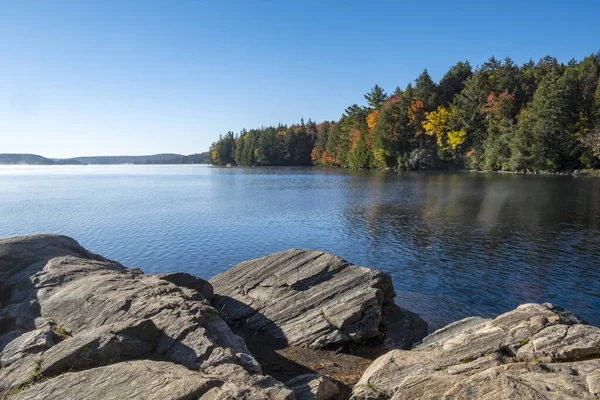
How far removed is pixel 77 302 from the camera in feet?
42.1

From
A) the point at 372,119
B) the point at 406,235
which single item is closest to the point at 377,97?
the point at 372,119

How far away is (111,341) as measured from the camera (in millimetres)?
9578

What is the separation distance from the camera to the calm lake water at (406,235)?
860 inches

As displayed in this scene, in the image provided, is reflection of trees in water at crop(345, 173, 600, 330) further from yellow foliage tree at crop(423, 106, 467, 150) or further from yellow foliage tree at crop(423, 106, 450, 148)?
yellow foliage tree at crop(423, 106, 450, 148)

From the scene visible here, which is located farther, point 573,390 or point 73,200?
point 73,200

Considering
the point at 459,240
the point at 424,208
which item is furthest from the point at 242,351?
the point at 424,208

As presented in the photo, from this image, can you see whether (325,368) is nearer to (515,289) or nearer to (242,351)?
(242,351)

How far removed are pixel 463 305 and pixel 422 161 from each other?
4308 inches

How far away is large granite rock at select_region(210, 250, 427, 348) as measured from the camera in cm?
1472

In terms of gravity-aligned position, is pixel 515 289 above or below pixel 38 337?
below

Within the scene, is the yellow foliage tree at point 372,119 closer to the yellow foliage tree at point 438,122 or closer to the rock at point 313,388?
the yellow foliage tree at point 438,122

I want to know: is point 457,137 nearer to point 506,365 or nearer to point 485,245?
point 485,245

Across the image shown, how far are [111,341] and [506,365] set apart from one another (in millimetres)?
9113

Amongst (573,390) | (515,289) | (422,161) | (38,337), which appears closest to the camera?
(573,390)
